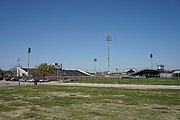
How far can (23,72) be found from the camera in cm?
12219

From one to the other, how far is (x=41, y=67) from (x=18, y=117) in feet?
269

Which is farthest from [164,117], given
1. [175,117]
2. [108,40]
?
[108,40]

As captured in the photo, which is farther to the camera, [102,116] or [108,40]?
[108,40]

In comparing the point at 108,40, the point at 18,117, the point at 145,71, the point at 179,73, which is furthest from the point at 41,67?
the point at 18,117

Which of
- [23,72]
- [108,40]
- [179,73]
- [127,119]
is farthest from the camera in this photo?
[23,72]

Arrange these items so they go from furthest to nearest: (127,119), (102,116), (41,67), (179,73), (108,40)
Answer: (179,73), (41,67), (108,40), (102,116), (127,119)

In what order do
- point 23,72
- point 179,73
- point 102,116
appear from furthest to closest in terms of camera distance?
point 23,72
point 179,73
point 102,116

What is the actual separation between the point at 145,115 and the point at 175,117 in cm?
161

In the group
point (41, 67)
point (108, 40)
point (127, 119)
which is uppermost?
point (108, 40)

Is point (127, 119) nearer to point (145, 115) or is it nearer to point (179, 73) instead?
point (145, 115)

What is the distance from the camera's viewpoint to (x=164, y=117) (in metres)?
10.9

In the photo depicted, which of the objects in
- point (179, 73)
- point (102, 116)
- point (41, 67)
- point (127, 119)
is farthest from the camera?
point (179, 73)

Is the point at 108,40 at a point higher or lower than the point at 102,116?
higher

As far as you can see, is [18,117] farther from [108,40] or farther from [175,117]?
[108,40]
